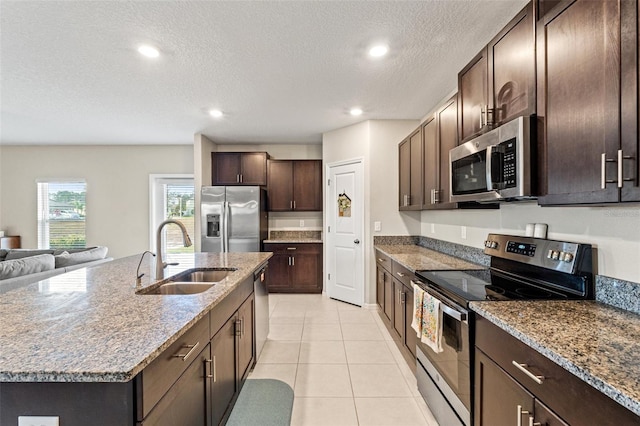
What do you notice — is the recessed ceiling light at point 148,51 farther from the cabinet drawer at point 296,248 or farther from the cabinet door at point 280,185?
the cabinet drawer at point 296,248

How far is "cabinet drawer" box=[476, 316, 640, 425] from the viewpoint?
77cm

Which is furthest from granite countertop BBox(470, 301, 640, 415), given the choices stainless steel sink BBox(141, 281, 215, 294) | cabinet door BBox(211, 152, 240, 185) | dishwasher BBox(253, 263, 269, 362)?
cabinet door BBox(211, 152, 240, 185)

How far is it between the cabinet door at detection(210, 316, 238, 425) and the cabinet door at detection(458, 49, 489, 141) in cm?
201

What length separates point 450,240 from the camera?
3.09 meters

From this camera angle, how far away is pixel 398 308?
275 centimetres

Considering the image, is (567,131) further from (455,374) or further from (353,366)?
(353,366)

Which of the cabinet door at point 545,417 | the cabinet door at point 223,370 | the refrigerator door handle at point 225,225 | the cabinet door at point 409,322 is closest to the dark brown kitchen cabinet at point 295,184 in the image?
the refrigerator door handle at point 225,225

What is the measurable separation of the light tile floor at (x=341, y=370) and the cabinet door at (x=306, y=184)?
6.59 feet

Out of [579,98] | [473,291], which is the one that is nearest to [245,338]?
[473,291]

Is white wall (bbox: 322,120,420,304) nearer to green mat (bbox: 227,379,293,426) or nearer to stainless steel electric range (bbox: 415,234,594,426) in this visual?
stainless steel electric range (bbox: 415,234,594,426)

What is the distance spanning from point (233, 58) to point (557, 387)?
278 centimetres

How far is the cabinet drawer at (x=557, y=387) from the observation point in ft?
2.51

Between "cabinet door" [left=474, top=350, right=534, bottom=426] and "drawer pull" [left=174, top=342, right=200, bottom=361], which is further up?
"drawer pull" [left=174, top=342, right=200, bottom=361]

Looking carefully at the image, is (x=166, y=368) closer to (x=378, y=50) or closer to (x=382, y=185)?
(x=378, y=50)
